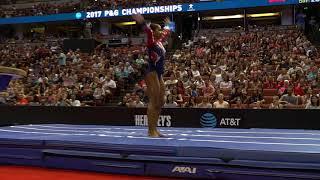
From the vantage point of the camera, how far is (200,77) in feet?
42.9

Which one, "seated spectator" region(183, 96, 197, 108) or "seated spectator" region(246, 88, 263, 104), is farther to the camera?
"seated spectator" region(183, 96, 197, 108)

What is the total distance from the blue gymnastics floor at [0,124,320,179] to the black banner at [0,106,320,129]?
2.52m

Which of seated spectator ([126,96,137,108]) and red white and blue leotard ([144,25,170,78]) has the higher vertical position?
red white and blue leotard ([144,25,170,78])

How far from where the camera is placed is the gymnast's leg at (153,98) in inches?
246

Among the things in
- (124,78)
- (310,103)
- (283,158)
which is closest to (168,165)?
(283,158)

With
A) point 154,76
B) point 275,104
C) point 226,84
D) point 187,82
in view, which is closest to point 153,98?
point 154,76

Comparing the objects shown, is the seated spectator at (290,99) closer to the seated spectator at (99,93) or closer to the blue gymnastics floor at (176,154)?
the blue gymnastics floor at (176,154)

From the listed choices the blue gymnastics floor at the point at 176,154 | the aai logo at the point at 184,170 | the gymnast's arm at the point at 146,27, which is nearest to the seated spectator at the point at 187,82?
the blue gymnastics floor at the point at 176,154

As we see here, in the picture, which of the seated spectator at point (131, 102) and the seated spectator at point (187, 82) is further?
the seated spectator at point (187, 82)

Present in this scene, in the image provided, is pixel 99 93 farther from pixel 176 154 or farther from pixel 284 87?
pixel 176 154

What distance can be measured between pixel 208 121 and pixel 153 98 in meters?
3.58

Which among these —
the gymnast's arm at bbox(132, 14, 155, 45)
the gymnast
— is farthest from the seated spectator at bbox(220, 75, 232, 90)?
the gymnast's arm at bbox(132, 14, 155, 45)

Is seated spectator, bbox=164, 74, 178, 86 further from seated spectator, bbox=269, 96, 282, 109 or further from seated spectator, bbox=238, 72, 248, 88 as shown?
seated spectator, bbox=269, 96, 282, 109

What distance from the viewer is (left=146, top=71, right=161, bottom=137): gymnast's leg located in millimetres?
6238
